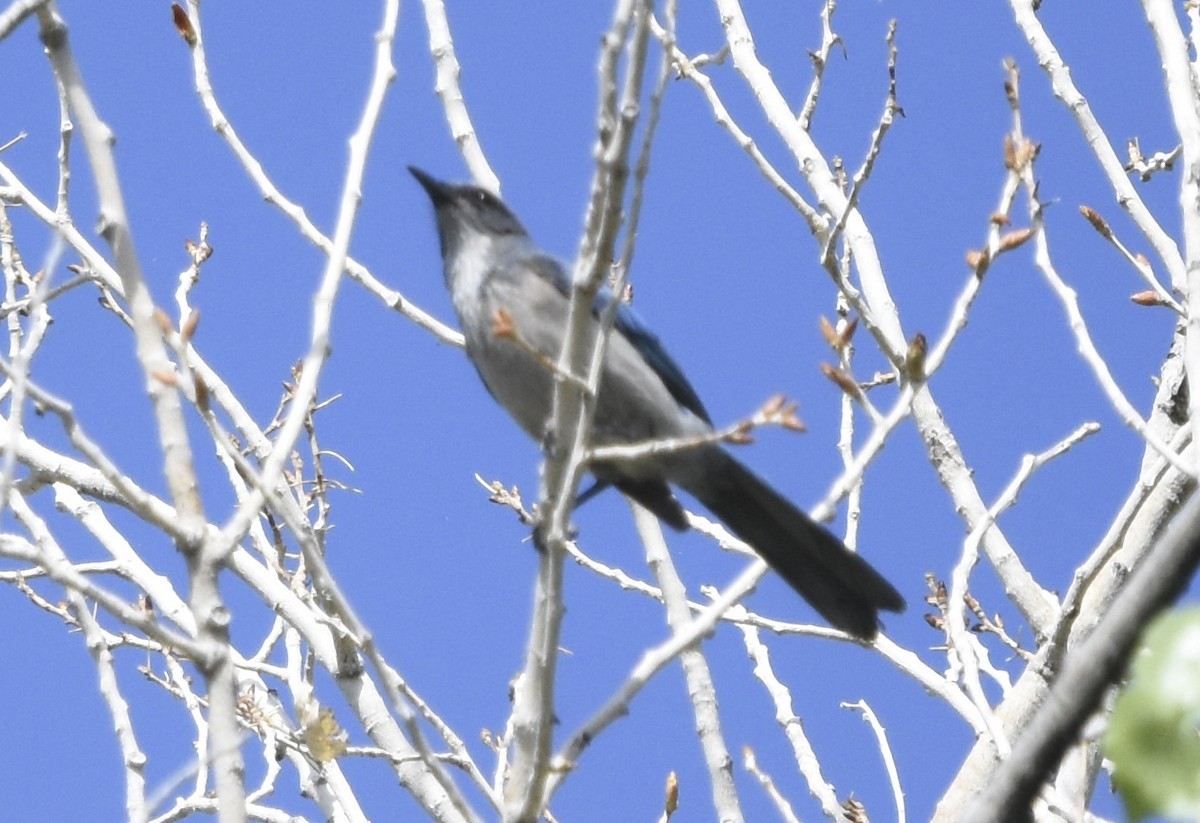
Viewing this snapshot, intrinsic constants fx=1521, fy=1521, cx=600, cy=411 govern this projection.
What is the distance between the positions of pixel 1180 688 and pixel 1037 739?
18 cm

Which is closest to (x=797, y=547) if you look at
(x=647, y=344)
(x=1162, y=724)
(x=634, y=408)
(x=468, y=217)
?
(x=634, y=408)

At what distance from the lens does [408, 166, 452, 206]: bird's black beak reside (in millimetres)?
6410

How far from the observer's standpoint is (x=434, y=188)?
6.47 m

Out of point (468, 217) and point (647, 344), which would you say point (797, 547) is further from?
point (468, 217)

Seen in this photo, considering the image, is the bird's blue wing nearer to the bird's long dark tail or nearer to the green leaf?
the bird's long dark tail

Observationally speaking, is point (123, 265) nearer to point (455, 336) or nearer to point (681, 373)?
point (455, 336)

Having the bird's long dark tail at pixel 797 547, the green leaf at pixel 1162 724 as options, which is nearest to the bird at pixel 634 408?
the bird's long dark tail at pixel 797 547

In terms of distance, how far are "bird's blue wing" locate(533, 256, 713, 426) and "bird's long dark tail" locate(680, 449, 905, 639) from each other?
48 centimetres

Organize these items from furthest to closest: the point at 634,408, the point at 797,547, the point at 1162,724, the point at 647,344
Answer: the point at 647,344 → the point at 634,408 → the point at 797,547 → the point at 1162,724

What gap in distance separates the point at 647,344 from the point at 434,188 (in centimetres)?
121

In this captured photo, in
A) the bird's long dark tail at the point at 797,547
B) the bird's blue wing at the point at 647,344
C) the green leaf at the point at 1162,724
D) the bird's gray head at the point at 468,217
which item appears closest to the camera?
the green leaf at the point at 1162,724

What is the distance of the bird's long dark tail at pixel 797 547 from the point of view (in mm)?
5172

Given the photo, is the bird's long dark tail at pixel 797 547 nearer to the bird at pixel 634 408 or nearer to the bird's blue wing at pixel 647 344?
the bird at pixel 634 408

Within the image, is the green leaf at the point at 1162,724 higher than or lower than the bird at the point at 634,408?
lower
